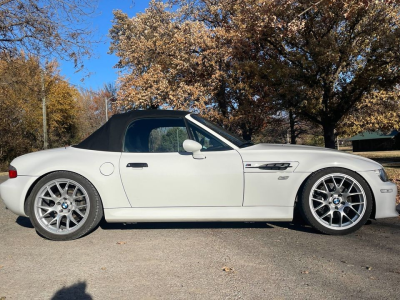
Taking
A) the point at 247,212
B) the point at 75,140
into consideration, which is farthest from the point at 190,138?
the point at 75,140

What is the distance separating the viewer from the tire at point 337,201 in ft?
14.0

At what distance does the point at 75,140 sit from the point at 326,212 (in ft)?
→ 119

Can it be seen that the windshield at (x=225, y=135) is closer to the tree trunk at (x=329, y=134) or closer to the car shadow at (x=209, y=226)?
the car shadow at (x=209, y=226)

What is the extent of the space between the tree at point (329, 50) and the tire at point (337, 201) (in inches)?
264

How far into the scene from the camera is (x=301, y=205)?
4293 millimetres

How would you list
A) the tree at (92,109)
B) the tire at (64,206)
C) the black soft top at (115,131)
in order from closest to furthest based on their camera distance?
the tire at (64,206), the black soft top at (115,131), the tree at (92,109)

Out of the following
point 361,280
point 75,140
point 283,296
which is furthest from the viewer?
point 75,140

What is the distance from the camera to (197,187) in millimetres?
4297

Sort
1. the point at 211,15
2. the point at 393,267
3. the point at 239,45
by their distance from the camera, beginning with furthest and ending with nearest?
the point at 211,15
the point at 239,45
the point at 393,267

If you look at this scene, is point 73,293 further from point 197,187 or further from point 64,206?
point 197,187

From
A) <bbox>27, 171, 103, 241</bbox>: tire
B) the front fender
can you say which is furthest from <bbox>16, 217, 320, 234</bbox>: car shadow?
the front fender

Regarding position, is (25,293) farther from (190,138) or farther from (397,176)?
(397,176)

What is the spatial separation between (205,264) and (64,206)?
6.83 feet

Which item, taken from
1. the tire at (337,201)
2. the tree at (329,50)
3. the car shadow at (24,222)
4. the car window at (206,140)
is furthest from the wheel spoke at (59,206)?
the tree at (329,50)
